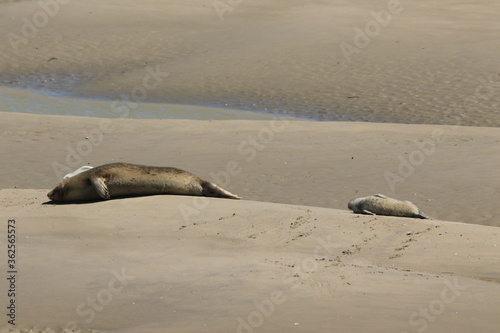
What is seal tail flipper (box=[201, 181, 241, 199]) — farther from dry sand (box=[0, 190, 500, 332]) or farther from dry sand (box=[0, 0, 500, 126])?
dry sand (box=[0, 0, 500, 126])

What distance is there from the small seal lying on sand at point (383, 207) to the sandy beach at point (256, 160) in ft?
1.05

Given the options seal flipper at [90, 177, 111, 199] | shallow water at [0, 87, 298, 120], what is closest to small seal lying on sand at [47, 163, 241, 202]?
seal flipper at [90, 177, 111, 199]

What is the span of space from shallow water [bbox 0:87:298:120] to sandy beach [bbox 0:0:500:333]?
3.4 inches

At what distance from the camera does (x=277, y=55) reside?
21.4 metres

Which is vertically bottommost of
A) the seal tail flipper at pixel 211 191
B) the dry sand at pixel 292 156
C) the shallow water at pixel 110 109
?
A: the shallow water at pixel 110 109

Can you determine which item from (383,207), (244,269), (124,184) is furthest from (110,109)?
(244,269)

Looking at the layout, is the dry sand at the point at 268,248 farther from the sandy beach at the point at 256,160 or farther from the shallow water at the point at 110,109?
the shallow water at the point at 110,109

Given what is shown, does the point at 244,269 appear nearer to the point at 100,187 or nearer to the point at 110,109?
the point at 100,187

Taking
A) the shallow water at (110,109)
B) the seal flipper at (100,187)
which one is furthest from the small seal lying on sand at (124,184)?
the shallow water at (110,109)

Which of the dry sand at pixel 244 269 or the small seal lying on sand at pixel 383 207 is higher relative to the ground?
the dry sand at pixel 244 269

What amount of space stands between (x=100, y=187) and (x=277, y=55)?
43.5 ft

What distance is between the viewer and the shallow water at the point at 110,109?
1670cm

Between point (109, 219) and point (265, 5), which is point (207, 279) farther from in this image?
point (265, 5)

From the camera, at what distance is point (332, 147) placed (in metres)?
12.4
